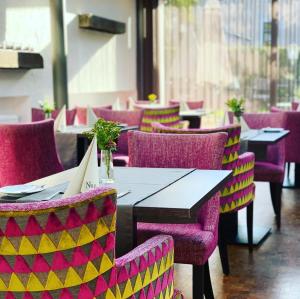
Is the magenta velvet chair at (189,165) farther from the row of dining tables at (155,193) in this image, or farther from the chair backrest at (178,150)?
the row of dining tables at (155,193)

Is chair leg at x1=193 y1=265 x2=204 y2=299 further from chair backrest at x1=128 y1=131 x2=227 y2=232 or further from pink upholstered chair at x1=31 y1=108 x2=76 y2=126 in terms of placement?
pink upholstered chair at x1=31 y1=108 x2=76 y2=126

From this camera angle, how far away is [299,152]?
6051 mm

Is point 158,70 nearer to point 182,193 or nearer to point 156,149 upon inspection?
point 156,149

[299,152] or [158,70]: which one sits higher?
[158,70]

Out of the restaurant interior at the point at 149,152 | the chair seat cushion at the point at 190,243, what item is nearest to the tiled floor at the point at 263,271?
the restaurant interior at the point at 149,152

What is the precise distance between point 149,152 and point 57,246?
170 centimetres

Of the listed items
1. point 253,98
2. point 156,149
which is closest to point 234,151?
point 156,149

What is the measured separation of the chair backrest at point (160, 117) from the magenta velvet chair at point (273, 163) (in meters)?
1.16

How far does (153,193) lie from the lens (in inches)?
92.6

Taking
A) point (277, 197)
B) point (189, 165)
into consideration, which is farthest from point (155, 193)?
point (277, 197)

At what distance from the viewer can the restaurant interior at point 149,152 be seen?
4.96ft

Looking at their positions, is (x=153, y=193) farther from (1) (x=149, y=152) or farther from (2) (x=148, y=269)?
(1) (x=149, y=152)

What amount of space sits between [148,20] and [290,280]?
7.49 metres

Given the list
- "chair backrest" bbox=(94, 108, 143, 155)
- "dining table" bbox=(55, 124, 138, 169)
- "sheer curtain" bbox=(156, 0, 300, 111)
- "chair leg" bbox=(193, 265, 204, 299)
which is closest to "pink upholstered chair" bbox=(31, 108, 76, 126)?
"chair backrest" bbox=(94, 108, 143, 155)
